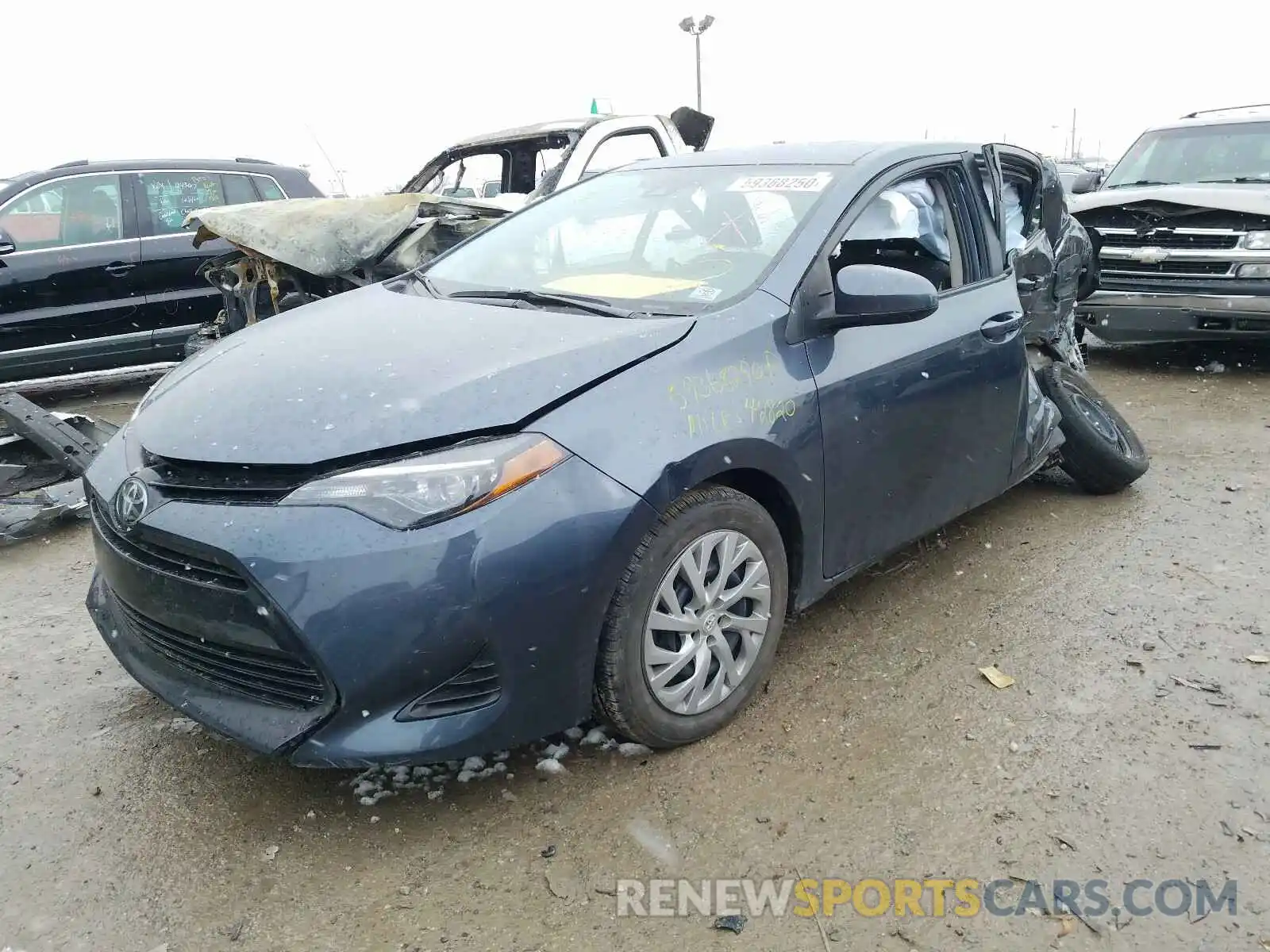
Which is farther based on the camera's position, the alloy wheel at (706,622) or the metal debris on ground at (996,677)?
the metal debris on ground at (996,677)

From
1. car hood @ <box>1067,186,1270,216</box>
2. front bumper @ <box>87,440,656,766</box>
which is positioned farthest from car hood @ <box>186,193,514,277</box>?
car hood @ <box>1067,186,1270,216</box>

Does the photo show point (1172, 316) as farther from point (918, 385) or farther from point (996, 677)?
point (996, 677)

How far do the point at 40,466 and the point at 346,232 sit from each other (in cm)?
212

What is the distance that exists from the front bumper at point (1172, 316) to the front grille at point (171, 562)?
659 cm

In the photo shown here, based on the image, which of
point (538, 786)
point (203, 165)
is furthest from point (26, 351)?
point (538, 786)

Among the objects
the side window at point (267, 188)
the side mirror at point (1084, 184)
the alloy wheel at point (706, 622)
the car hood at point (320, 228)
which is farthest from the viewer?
the side mirror at point (1084, 184)

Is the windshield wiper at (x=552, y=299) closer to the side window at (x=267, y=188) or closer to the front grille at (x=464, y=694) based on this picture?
the front grille at (x=464, y=694)

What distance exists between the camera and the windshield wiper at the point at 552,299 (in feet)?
8.67

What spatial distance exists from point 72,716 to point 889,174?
3.12 m

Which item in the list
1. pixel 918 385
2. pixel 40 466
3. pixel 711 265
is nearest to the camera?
pixel 711 265

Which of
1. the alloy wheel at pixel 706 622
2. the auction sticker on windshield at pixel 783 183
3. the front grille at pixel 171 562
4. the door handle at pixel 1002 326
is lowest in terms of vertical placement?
the alloy wheel at pixel 706 622

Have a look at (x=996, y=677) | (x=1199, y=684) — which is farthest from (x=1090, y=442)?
(x=996, y=677)

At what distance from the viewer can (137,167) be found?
7031 mm

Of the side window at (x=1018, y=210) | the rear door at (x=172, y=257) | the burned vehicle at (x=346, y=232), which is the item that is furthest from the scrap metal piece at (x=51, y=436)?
the side window at (x=1018, y=210)
